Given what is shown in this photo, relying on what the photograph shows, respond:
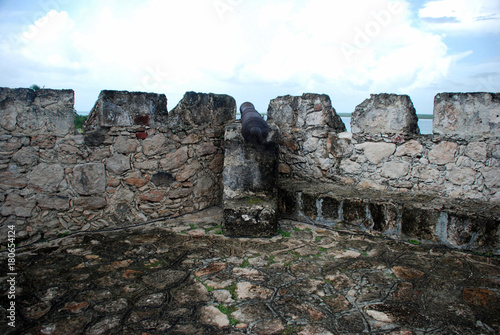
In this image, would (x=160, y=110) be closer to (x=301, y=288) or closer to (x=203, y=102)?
(x=203, y=102)

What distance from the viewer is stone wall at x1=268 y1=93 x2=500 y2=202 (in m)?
3.64

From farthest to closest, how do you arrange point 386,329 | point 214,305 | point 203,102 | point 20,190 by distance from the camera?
point 203,102 → point 20,190 → point 214,305 → point 386,329

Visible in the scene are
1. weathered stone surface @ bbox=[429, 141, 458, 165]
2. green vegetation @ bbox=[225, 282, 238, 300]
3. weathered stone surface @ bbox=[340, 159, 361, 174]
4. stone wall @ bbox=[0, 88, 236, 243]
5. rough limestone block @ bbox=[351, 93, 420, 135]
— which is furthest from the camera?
weathered stone surface @ bbox=[340, 159, 361, 174]

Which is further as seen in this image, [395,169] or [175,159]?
[175,159]

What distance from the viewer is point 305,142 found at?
4.80 meters

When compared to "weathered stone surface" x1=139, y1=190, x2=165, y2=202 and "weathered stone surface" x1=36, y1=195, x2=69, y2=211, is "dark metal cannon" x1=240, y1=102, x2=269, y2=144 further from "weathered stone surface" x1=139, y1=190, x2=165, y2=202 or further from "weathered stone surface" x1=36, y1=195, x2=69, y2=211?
"weathered stone surface" x1=36, y1=195, x2=69, y2=211

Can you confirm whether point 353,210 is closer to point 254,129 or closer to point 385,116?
point 385,116

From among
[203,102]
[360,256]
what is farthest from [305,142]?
[360,256]

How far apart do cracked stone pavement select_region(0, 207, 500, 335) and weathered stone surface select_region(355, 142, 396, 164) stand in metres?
1.01

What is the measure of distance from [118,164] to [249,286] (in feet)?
7.36

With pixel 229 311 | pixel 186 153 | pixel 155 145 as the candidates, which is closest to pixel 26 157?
pixel 155 145

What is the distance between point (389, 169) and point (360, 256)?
134cm

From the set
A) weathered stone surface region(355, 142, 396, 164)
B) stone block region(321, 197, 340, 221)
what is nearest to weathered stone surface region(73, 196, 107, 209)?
stone block region(321, 197, 340, 221)

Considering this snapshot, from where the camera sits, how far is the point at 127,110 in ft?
13.4
